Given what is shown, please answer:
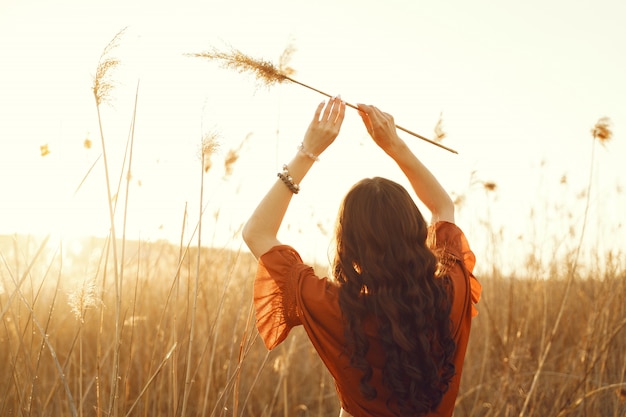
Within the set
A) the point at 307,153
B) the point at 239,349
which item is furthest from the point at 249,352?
the point at 307,153

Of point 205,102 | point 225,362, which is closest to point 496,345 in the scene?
point 225,362

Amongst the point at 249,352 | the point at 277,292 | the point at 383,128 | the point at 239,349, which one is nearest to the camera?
the point at 277,292

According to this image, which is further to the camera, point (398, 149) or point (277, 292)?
point (398, 149)

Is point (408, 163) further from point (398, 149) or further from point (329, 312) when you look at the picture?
point (329, 312)

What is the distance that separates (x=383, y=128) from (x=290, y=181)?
38cm

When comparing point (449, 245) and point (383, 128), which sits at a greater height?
point (383, 128)

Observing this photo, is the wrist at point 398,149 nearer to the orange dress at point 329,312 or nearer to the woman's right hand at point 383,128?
the woman's right hand at point 383,128

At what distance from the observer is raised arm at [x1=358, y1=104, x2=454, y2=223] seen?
1615 mm

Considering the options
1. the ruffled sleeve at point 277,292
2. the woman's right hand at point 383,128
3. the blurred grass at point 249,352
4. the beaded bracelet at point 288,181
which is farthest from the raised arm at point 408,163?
the blurred grass at point 249,352

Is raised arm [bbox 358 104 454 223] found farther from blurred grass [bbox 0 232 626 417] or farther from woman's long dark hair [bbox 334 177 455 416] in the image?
blurred grass [bbox 0 232 626 417]

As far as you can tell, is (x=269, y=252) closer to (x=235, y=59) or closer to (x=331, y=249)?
(x=331, y=249)

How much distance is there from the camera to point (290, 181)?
142 centimetres

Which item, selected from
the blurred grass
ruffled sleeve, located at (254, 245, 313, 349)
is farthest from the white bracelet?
the blurred grass

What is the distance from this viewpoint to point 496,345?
11.3 ft
